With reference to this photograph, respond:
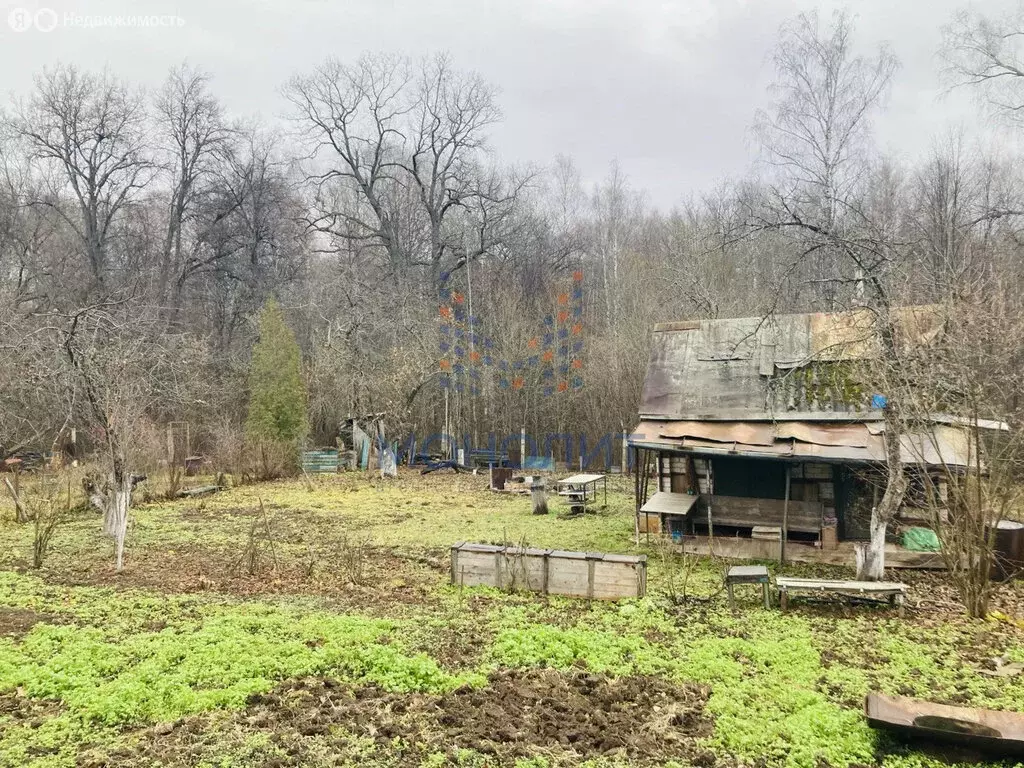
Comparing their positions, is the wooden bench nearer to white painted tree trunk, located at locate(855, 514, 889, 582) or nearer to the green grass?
the green grass

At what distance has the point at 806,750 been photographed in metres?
5.19

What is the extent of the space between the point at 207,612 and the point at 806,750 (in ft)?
21.2

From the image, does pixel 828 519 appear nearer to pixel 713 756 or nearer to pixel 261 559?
pixel 713 756

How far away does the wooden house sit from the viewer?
10.9 meters

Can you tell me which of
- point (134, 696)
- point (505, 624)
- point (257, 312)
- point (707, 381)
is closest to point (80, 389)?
point (134, 696)

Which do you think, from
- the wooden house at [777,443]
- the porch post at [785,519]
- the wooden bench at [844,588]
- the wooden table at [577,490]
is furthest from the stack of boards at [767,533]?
the wooden table at [577,490]

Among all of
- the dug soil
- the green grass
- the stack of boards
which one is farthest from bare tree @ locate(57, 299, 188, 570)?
the stack of boards

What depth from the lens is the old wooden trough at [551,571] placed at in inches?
357

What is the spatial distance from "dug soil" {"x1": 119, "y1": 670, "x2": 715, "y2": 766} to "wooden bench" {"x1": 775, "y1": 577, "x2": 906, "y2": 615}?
2.99 m

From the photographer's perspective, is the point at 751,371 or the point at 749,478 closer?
the point at 749,478

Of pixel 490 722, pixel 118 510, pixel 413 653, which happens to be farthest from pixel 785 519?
pixel 118 510

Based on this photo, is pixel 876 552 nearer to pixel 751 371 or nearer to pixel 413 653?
pixel 751 371

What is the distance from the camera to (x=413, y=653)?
6.91 m

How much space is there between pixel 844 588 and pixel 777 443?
317cm
